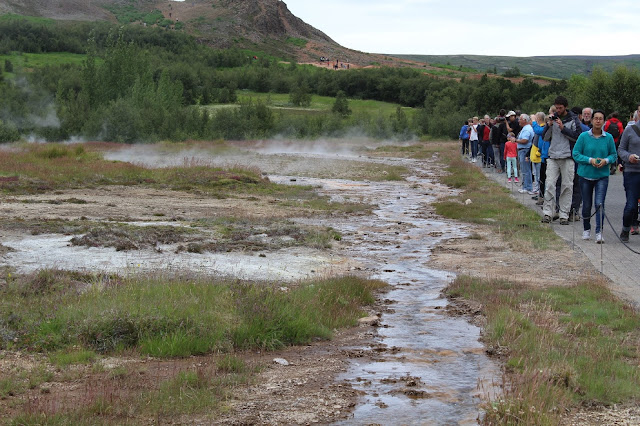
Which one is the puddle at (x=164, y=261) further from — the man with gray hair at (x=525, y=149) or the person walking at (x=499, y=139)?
the person walking at (x=499, y=139)

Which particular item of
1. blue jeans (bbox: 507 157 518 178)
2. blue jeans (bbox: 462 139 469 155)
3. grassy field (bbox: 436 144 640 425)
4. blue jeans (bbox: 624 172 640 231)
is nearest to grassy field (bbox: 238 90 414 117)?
blue jeans (bbox: 462 139 469 155)

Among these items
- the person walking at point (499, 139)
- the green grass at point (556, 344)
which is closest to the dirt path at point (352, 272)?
the green grass at point (556, 344)

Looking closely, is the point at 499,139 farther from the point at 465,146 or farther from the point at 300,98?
the point at 300,98

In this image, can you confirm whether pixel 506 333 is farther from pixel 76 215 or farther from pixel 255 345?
pixel 76 215

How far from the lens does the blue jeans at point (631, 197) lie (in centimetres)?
1542

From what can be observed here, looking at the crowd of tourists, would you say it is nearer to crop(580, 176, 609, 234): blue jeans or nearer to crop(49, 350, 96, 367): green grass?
crop(580, 176, 609, 234): blue jeans

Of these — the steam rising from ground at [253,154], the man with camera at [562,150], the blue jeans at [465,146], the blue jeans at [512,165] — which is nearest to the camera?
the man with camera at [562,150]

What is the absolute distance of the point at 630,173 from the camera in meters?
15.7

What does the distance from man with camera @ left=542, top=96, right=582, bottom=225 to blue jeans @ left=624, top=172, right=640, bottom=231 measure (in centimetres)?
197

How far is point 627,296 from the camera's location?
11258 mm

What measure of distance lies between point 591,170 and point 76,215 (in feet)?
42.1

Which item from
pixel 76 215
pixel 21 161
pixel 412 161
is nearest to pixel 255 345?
pixel 76 215

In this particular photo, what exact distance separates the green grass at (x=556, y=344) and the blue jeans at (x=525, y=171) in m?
13.6

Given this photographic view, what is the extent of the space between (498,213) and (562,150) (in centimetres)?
456
